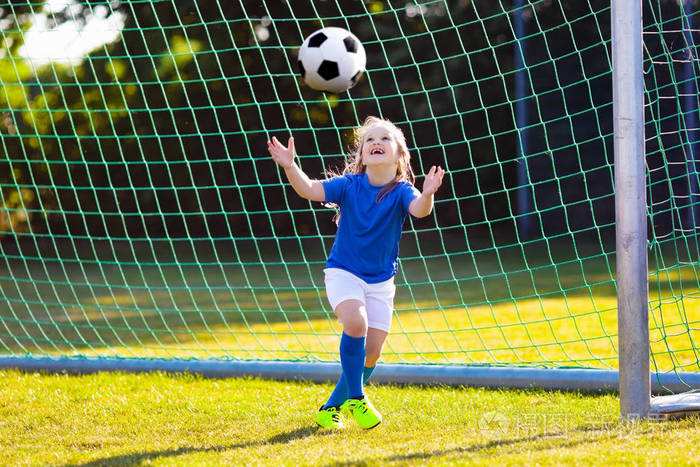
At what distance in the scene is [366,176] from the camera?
152 inches

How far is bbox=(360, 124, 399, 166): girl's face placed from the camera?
3.76m

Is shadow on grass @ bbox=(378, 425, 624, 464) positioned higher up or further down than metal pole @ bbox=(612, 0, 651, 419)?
further down

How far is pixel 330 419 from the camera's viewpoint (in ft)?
11.9

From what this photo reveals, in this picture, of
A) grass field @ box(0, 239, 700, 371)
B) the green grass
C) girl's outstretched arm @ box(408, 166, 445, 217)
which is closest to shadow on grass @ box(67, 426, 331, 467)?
the green grass

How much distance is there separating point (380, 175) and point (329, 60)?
65 centimetres

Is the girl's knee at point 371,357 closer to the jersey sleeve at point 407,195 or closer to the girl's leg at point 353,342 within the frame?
the girl's leg at point 353,342

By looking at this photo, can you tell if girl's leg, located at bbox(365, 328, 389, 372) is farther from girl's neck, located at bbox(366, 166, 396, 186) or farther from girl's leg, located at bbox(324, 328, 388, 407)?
girl's neck, located at bbox(366, 166, 396, 186)

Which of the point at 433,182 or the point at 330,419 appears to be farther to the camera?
the point at 330,419

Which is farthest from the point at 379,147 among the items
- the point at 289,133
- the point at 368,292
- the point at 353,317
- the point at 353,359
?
the point at 289,133

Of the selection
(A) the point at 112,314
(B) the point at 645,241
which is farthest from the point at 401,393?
(A) the point at 112,314

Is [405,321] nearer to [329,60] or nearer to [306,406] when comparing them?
[306,406]

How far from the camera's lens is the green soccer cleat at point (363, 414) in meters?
3.52

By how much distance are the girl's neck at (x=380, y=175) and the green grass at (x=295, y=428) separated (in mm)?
879

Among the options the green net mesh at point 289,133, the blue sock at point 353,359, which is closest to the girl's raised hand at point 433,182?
the blue sock at point 353,359
